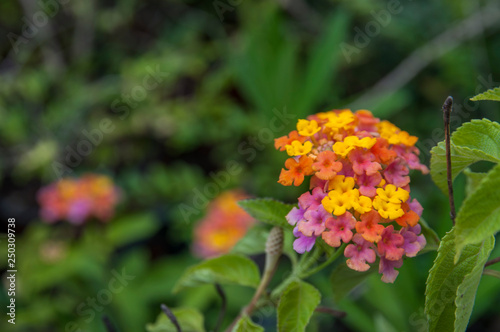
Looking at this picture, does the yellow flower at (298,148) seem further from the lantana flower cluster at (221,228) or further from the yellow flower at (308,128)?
the lantana flower cluster at (221,228)

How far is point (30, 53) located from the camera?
7.48ft

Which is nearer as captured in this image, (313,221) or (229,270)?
(313,221)

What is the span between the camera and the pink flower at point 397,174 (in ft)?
1.57

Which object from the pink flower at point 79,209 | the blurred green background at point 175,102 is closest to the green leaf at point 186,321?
the blurred green background at point 175,102

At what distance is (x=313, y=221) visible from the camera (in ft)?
1.52

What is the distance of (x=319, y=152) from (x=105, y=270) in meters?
1.21

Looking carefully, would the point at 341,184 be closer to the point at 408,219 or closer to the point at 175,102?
the point at 408,219

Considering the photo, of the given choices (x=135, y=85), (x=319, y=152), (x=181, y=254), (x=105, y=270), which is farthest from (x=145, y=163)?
(x=319, y=152)

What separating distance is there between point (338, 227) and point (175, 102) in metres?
1.78

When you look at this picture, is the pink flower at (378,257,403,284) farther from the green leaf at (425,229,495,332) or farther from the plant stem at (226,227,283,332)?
the plant stem at (226,227,283,332)
